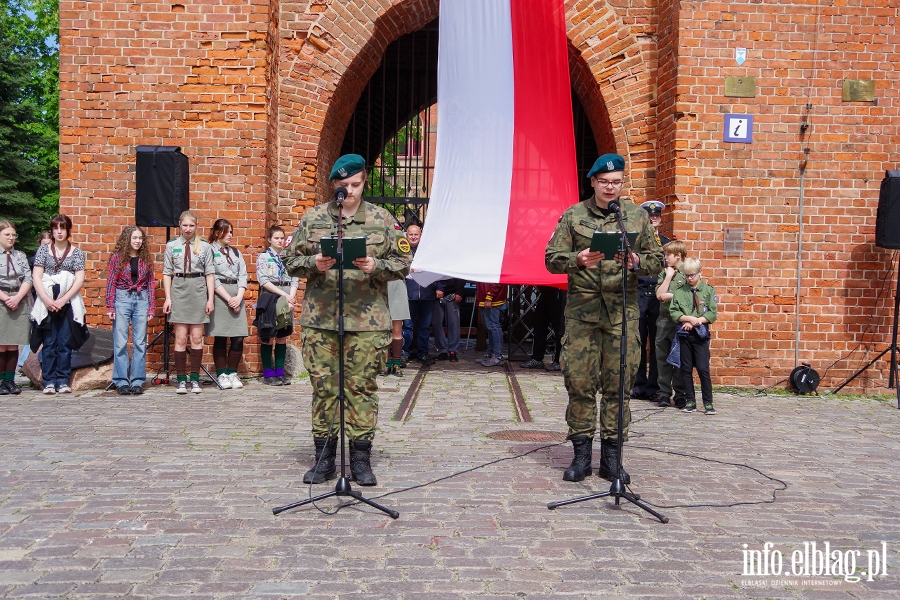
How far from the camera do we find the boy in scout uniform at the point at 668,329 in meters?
8.35

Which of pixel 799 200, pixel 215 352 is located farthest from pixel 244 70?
pixel 799 200

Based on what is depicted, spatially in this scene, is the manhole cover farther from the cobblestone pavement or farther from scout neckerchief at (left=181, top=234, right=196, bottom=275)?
scout neckerchief at (left=181, top=234, right=196, bottom=275)

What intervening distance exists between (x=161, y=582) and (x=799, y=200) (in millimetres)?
8299

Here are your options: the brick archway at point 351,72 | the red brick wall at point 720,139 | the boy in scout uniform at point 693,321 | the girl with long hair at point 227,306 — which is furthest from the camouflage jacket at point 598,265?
the brick archway at point 351,72

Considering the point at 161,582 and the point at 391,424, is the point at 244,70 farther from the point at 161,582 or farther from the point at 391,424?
the point at 161,582

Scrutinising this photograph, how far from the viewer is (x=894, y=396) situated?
9.41m

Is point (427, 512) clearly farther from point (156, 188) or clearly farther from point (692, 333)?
point (156, 188)

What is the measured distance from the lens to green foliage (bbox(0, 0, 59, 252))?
84.3 feet

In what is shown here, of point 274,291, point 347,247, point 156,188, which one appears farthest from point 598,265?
point 156,188

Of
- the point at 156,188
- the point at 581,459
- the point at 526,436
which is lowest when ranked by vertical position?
the point at 526,436

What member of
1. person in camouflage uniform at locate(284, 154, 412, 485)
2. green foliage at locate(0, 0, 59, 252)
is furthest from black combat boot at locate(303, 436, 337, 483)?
green foliage at locate(0, 0, 59, 252)

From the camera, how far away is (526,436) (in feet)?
21.9

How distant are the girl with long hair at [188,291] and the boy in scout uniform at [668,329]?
4730 millimetres

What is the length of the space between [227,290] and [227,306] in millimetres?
173
